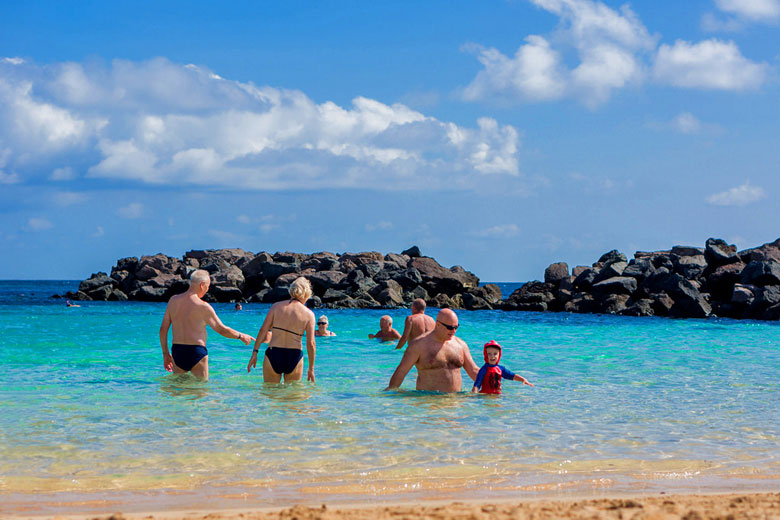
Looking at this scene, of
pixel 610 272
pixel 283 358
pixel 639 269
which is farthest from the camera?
pixel 610 272

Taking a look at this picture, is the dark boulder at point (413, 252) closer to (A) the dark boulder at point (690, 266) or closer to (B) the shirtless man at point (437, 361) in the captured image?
(A) the dark boulder at point (690, 266)

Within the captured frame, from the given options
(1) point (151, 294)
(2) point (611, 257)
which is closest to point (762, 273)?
(2) point (611, 257)

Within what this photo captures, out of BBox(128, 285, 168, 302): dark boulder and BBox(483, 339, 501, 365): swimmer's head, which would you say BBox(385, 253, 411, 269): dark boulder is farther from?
BBox(483, 339, 501, 365): swimmer's head

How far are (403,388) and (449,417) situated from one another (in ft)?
6.24

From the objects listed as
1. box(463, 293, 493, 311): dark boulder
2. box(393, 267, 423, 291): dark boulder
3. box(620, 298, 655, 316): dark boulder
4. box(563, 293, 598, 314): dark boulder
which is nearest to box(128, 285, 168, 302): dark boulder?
box(393, 267, 423, 291): dark boulder

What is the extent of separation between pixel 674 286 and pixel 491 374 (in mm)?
27370

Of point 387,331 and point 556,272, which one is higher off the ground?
point 556,272

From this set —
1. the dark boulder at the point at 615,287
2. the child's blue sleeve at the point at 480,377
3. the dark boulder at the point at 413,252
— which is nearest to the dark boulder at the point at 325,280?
the dark boulder at the point at 413,252

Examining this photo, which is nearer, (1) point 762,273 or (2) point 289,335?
(2) point 289,335

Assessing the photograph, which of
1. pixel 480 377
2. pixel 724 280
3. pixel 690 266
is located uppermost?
pixel 690 266

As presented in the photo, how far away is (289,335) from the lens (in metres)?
8.95

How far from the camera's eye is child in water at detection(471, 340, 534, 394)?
8278mm

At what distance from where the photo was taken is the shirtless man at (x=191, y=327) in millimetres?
9031

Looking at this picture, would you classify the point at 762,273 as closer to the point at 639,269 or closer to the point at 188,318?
the point at 639,269
